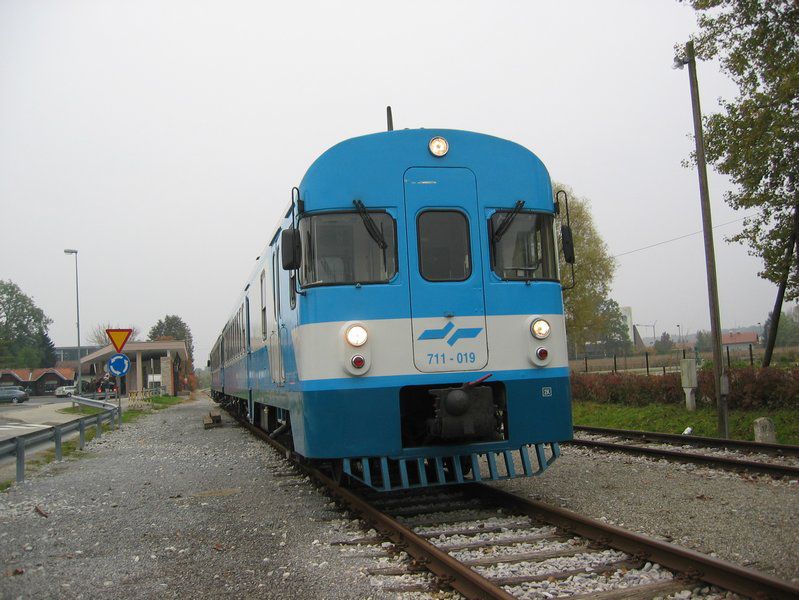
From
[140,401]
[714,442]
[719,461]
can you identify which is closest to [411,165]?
[719,461]

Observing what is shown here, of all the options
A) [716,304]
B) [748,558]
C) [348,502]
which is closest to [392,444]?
[348,502]

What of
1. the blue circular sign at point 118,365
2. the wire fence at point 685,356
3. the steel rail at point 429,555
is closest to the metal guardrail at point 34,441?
the blue circular sign at point 118,365

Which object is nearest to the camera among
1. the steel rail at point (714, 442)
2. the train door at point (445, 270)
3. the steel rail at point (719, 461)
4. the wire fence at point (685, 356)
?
the train door at point (445, 270)

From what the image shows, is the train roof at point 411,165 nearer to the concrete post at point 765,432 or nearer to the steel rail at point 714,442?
the steel rail at point 714,442

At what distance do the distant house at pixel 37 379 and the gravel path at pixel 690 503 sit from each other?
90.9 m

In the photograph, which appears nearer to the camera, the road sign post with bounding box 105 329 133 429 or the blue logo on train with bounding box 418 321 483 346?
the blue logo on train with bounding box 418 321 483 346

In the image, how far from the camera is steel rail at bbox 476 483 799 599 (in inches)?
154

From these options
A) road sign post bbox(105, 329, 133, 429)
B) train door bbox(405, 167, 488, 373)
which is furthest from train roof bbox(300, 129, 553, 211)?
road sign post bbox(105, 329, 133, 429)

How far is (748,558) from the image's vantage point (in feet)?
16.0

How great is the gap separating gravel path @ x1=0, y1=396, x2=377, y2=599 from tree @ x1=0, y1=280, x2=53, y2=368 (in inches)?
4093

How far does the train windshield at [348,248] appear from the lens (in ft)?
20.8

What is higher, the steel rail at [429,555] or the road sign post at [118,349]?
the road sign post at [118,349]

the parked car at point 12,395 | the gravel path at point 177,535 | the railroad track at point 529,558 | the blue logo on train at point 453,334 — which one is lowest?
the gravel path at point 177,535

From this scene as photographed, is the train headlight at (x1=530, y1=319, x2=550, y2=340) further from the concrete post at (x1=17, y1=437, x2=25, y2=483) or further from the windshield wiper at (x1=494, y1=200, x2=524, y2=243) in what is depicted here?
the concrete post at (x1=17, y1=437, x2=25, y2=483)
